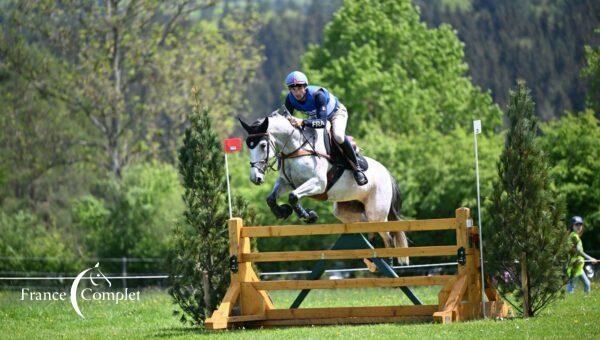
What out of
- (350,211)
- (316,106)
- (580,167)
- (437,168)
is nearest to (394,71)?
(437,168)

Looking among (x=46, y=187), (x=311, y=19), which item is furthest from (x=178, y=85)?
(x=311, y=19)

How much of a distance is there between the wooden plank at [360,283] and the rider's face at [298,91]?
2290 mm

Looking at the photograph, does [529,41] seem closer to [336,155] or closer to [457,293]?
[336,155]

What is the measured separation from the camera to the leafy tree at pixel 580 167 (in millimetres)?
23547

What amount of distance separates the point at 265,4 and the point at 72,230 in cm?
3449

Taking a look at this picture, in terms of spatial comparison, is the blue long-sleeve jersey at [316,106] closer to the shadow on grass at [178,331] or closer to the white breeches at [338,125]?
the white breeches at [338,125]

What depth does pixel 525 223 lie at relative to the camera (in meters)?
11.5

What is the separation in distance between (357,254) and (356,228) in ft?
1.02

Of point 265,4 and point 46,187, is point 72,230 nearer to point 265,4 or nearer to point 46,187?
point 46,187

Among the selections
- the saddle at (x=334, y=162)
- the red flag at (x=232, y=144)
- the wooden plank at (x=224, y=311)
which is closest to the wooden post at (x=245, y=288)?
the wooden plank at (x=224, y=311)

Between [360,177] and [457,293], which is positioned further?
[360,177]

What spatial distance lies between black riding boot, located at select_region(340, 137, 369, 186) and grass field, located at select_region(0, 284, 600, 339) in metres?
2.00

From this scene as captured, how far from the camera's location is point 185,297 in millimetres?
12422

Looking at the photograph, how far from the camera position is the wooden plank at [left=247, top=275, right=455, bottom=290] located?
11125mm
